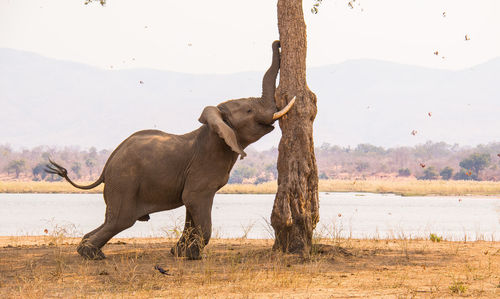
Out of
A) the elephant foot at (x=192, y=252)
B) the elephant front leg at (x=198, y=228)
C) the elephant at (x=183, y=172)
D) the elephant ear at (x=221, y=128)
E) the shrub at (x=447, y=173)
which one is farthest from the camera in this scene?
the shrub at (x=447, y=173)

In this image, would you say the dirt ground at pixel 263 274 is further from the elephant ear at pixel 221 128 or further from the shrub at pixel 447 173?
the shrub at pixel 447 173

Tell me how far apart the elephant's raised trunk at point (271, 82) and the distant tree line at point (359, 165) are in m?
55.5

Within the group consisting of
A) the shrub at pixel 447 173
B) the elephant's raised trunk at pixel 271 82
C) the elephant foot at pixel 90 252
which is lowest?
the elephant foot at pixel 90 252

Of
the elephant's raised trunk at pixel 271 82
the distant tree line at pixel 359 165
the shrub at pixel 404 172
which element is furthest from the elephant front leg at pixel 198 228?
the shrub at pixel 404 172

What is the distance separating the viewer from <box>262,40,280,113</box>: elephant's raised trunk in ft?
34.4

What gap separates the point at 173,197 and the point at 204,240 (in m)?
0.82

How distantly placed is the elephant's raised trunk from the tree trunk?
12cm

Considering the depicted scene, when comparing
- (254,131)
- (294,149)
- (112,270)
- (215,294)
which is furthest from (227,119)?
(215,294)

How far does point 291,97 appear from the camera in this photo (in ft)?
34.7

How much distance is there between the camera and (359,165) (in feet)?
297

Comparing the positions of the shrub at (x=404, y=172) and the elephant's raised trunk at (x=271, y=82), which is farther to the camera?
the shrub at (x=404, y=172)

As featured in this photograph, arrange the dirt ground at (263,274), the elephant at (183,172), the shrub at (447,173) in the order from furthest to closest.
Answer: the shrub at (447,173) → the elephant at (183,172) → the dirt ground at (263,274)

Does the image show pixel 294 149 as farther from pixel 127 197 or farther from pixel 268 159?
A: pixel 268 159

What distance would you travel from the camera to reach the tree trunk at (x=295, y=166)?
34.6 ft
